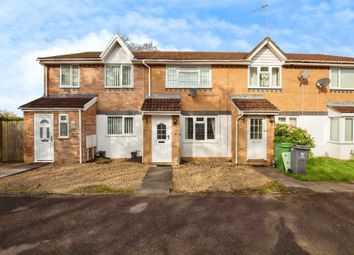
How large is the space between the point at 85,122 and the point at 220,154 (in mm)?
8573

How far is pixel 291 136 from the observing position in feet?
36.4

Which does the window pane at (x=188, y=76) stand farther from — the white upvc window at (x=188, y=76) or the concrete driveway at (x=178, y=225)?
the concrete driveway at (x=178, y=225)

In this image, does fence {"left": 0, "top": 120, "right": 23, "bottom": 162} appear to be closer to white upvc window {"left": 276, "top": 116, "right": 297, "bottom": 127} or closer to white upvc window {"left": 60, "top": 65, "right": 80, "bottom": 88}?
white upvc window {"left": 60, "top": 65, "right": 80, "bottom": 88}

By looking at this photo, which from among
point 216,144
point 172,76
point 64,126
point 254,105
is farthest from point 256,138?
point 64,126

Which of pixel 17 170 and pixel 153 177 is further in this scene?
pixel 17 170

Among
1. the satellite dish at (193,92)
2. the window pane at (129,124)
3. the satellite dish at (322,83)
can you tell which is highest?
the satellite dish at (322,83)

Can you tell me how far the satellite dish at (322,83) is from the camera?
43.0 feet

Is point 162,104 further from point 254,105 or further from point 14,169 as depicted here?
point 14,169

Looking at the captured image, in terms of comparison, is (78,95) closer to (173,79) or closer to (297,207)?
(173,79)

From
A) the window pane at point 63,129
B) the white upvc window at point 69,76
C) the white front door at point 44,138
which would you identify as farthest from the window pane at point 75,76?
the window pane at point 63,129

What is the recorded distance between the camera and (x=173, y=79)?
43.0 feet

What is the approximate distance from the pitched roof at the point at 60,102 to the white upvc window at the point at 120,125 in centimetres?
186

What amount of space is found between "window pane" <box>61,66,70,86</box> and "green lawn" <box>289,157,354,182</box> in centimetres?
1430

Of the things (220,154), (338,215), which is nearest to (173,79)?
(220,154)
